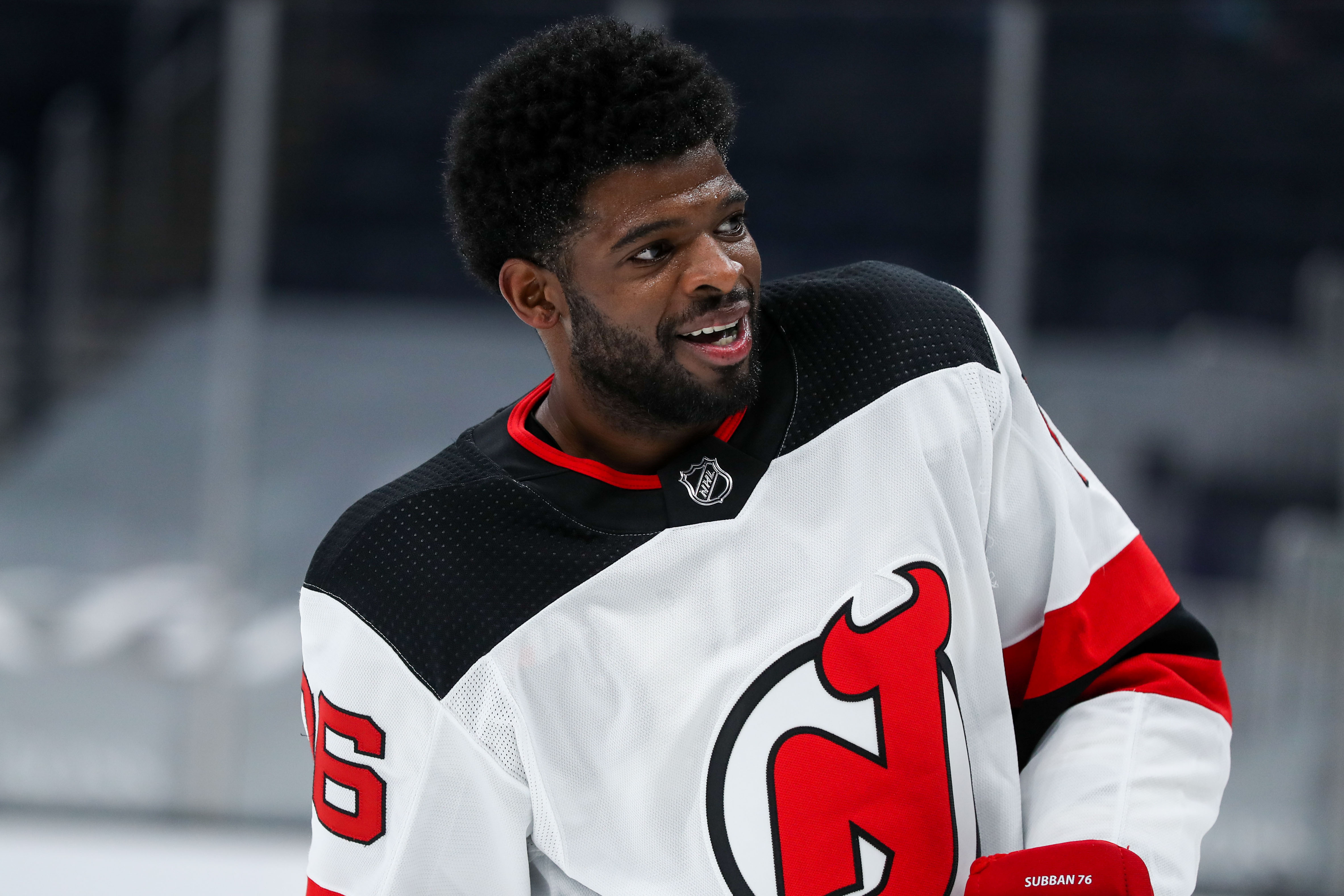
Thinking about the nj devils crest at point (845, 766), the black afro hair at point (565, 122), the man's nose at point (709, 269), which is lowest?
the nj devils crest at point (845, 766)

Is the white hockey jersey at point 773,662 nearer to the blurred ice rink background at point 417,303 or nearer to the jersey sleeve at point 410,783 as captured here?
the jersey sleeve at point 410,783

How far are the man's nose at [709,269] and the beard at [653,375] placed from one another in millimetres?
13

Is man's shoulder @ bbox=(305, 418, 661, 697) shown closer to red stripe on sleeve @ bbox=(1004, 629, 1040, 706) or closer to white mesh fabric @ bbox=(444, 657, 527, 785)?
white mesh fabric @ bbox=(444, 657, 527, 785)

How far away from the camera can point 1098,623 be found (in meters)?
0.97

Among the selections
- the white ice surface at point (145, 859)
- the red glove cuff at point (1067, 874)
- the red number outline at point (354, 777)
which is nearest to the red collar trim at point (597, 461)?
the red number outline at point (354, 777)

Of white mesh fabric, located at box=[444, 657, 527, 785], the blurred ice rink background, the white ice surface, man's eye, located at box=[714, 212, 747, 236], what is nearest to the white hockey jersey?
white mesh fabric, located at box=[444, 657, 527, 785]

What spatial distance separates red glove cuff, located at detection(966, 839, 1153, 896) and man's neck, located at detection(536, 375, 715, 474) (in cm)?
37

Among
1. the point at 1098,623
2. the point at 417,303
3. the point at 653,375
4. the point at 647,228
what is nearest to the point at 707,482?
the point at 653,375

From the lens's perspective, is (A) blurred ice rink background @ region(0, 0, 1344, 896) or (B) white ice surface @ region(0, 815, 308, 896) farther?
(A) blurred ice rink background @ region(0, 0, 1344, 896)

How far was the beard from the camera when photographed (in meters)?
0.94

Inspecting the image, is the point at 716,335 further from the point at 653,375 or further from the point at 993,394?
the point at 993,394

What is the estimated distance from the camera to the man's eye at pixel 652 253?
93 centimetres

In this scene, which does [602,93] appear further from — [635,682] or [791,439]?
[635,682]

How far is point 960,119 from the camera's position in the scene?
2.51 metres
